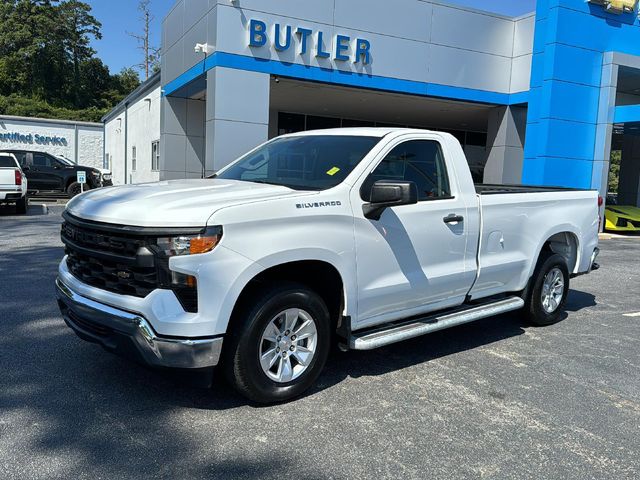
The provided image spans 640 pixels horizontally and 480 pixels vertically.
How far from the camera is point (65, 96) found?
6112 centimetres

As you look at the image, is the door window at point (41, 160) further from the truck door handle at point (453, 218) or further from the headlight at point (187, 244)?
the headlight at point (187, 244)

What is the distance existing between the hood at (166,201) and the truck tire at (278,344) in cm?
66

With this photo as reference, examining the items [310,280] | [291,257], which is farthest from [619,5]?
[291,257]

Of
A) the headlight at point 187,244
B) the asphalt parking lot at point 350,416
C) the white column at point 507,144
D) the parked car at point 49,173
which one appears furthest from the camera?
the parked car at point 49,173

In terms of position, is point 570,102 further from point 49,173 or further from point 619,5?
point 49,173

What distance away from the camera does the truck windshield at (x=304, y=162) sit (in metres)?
4.42

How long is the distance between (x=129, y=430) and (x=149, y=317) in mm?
720

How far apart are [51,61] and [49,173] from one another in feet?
149

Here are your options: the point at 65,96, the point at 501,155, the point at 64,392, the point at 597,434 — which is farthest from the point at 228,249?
the point at 65,96

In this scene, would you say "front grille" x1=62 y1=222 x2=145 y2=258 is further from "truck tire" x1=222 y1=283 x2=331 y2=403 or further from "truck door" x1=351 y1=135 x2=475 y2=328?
"truck door" x1=351 y1=135 x2=475 y2=328

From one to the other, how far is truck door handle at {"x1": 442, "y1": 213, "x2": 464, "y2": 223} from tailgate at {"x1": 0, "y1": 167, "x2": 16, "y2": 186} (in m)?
13.2

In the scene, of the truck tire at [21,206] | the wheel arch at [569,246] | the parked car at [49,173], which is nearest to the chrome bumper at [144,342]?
the wheel arch at [569,246]

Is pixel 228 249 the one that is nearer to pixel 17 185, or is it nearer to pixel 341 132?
pixel 341 132

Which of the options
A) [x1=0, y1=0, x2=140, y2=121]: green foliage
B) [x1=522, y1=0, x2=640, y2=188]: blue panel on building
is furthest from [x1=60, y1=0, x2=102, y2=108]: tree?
[x1=522, y1=0, x2=640, y2=188]: blue panel on building
